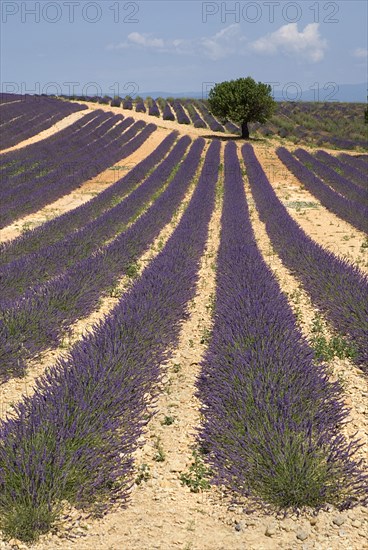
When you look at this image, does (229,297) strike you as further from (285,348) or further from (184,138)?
(184,138)

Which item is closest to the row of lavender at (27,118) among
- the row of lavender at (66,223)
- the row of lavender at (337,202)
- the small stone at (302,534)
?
the row of lavender at (66,223)

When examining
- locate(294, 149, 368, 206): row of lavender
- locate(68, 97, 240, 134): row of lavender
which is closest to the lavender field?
locate(294, 149, 368, 206): row of lavender

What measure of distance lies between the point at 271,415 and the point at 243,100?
29.8 meters

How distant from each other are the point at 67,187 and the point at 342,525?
15.4 metres

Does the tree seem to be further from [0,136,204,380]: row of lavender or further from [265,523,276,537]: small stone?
[265,523,276,537]: small stone

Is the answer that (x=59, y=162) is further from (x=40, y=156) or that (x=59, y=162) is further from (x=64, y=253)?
(x=64, y=253)

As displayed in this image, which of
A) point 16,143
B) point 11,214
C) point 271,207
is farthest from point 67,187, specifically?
point 16,143

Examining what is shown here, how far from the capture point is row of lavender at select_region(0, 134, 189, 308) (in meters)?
7.02

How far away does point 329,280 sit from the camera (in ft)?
22.6

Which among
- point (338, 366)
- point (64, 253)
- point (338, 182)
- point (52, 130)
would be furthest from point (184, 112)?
point (338, 366)

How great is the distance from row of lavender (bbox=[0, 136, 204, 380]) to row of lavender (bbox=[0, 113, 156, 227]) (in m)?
4.84

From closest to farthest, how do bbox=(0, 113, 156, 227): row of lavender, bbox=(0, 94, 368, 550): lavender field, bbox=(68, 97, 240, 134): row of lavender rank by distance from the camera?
bbox=(0, 94, 368, 550): lavender field, bbox=(0, 113, 156, 227): row of lavender, bbox=(68, 97, 240, 134): row of lavender

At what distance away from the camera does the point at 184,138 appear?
2948 cm

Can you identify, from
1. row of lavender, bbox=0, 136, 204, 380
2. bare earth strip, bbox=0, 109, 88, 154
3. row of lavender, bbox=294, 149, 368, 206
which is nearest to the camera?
row of lavender, bbox=0, 136, 204, 380
